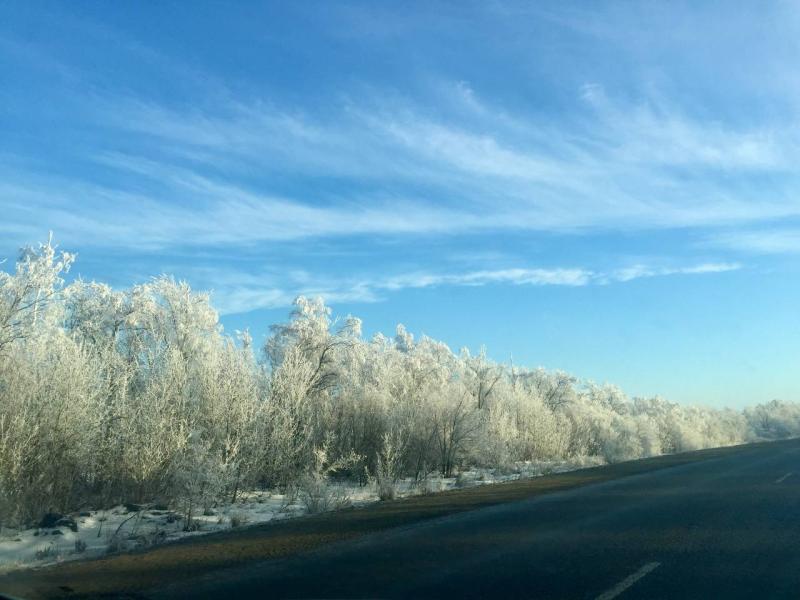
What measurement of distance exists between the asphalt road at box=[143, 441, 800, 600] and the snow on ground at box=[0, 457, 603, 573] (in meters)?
3.11

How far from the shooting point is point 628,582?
7.72 metres

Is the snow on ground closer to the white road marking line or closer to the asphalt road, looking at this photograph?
the asphalt road

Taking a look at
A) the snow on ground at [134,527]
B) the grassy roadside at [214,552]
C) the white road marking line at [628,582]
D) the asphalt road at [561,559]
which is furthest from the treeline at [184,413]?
the white road marking line at [628,582]

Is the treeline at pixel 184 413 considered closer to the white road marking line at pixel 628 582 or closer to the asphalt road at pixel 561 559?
the asphalt road at pixel 561 559

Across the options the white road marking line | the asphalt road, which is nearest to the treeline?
the asphalt road

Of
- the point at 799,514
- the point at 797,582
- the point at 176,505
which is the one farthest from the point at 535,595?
the point at 176,505

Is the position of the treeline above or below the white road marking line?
above

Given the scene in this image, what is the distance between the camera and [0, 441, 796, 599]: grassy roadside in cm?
809

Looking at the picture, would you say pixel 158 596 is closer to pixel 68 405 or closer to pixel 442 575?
pixel 442 575

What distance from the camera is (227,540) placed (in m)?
11.6

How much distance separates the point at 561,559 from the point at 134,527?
776 cm

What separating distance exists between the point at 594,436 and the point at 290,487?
101 feet

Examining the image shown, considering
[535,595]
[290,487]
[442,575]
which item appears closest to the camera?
[535,595]

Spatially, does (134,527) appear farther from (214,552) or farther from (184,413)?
(184,413)
